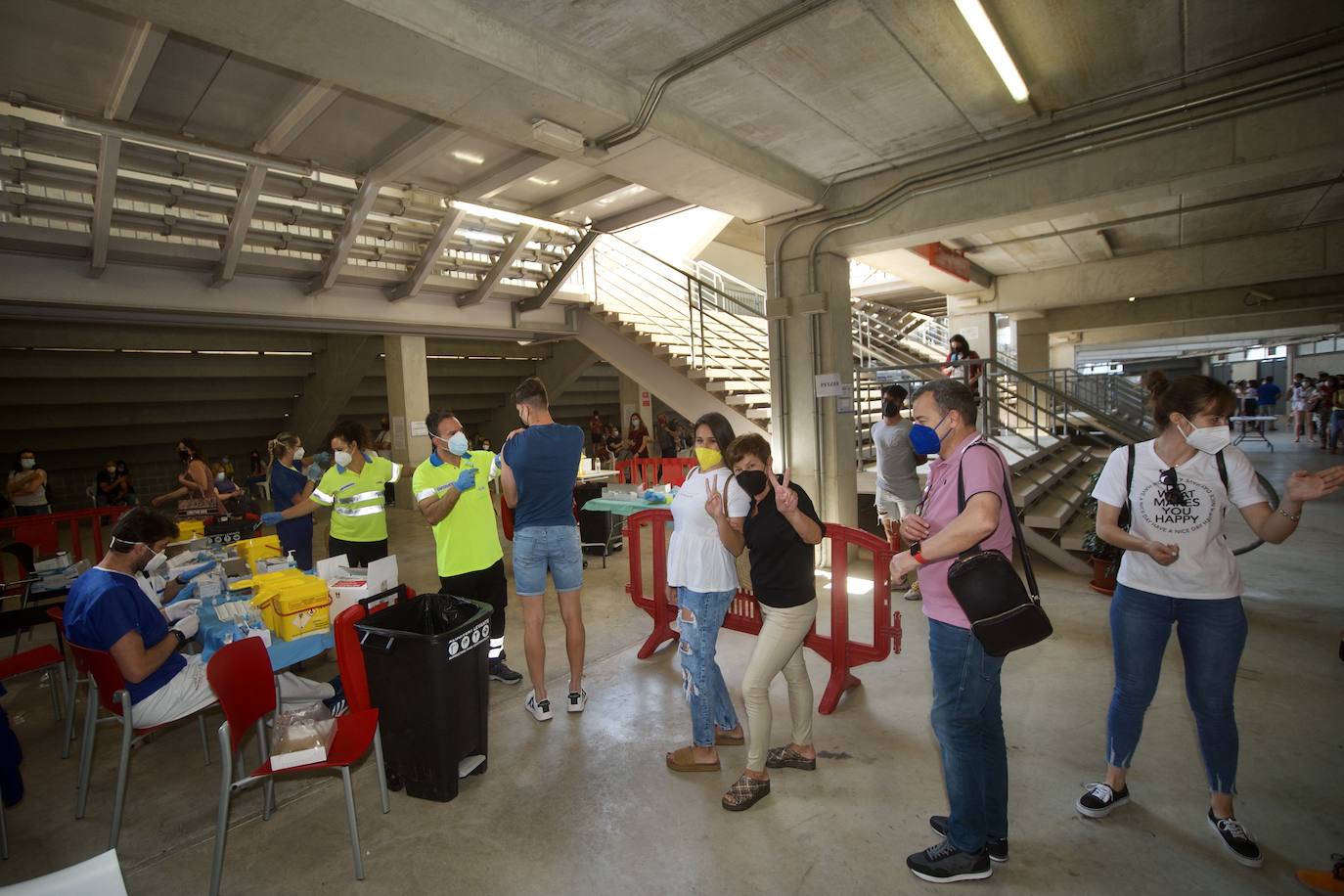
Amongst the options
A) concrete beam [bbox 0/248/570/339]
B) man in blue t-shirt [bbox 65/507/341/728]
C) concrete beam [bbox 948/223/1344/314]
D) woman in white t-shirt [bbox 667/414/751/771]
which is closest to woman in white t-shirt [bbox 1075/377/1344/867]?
woman in white t-shirt [bbox 667/414/751/771]

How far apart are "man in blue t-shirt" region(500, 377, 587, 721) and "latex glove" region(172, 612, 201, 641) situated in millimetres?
1568

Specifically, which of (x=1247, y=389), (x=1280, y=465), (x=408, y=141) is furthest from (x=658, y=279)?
(x=1247, y=389)

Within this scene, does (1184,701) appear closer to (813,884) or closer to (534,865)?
(813,884)

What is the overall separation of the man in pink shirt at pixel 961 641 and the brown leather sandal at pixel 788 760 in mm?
743

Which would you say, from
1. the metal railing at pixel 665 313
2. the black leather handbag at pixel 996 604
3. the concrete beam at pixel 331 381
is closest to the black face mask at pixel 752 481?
the black leather handbag at pixel 996 604

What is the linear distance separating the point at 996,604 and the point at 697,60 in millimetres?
3925


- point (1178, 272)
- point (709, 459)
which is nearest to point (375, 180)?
point (709, 459)

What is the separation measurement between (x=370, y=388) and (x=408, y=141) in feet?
32.0

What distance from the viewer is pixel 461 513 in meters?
4.00

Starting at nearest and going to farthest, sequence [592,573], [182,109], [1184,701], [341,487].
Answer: [1184,701], [341,487], [182,109], [592,573]

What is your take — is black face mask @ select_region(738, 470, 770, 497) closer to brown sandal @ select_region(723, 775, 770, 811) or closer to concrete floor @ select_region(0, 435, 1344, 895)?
brown sandal @ select_region(723, 775, 770, 811)

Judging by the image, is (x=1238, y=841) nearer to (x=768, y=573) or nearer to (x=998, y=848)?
(x=998, y=848)

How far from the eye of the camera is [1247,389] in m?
21.4

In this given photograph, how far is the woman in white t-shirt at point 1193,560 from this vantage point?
2.50m
